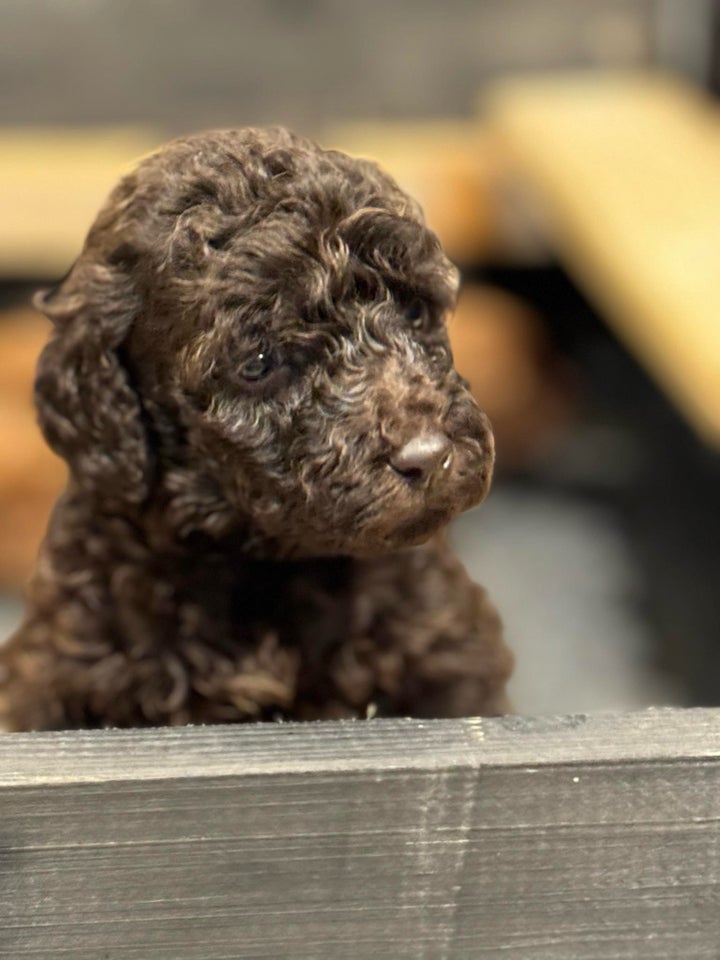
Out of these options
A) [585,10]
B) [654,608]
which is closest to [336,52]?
[585,10]

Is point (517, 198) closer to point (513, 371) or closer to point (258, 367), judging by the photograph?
point (513, 371)

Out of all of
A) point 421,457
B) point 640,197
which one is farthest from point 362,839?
point 640,197

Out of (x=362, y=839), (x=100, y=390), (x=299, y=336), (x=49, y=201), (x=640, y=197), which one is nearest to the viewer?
(x=362, y=839)

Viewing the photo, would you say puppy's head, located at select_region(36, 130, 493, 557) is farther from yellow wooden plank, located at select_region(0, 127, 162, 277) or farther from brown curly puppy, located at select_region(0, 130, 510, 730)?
yellow wooden plank, located at select_region(0, 127, 162, 277)

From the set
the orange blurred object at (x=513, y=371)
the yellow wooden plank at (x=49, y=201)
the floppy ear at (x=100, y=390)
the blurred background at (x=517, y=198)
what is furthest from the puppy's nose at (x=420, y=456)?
the yellow wooden plank at (x=49, y=201)

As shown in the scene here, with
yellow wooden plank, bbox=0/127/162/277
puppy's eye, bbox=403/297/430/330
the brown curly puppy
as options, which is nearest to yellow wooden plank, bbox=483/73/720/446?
the brown curly puppy

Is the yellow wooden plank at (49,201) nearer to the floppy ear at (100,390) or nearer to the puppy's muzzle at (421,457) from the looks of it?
the floppy ear at (100,390)

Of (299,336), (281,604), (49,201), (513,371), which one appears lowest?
(513,371)
